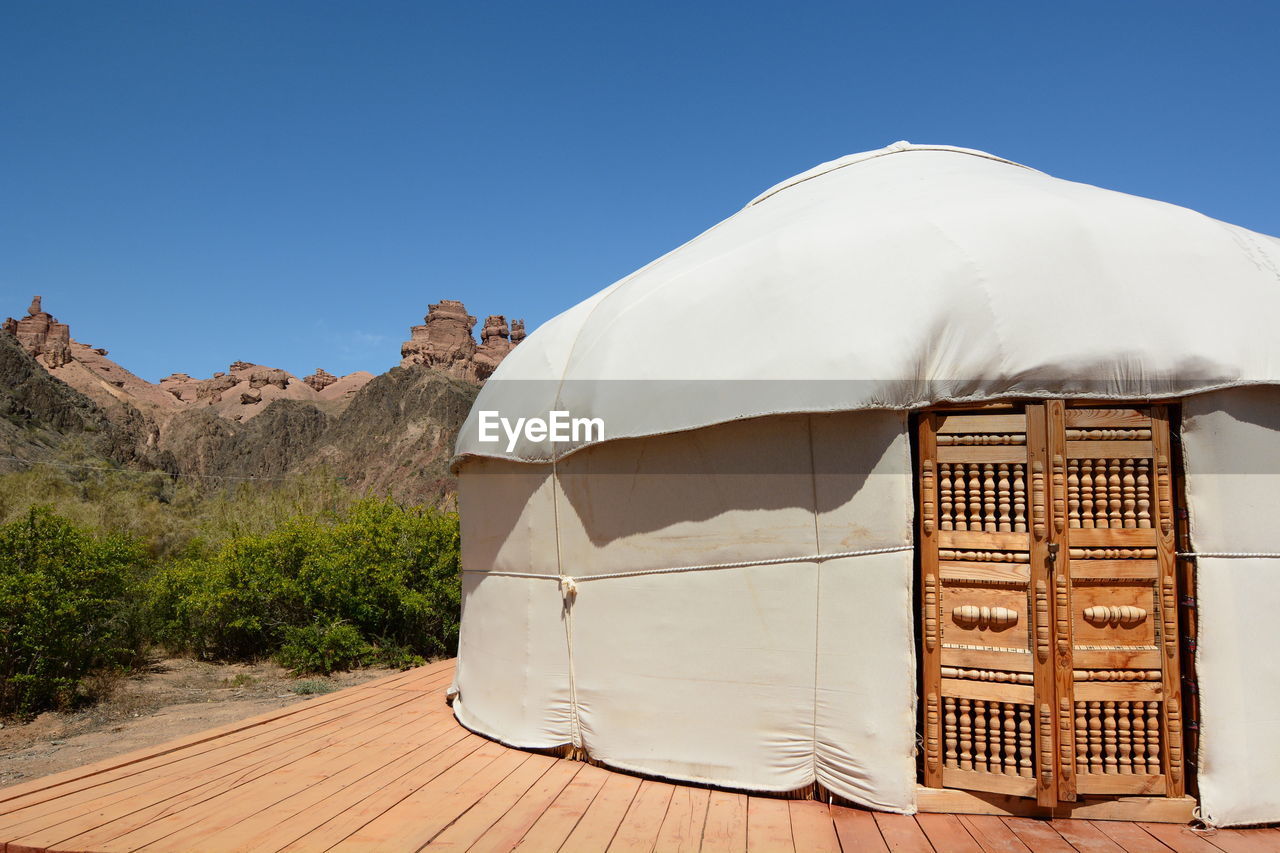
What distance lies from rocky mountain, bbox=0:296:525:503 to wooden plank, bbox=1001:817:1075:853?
23.8 feet

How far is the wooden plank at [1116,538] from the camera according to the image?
2.59 metres

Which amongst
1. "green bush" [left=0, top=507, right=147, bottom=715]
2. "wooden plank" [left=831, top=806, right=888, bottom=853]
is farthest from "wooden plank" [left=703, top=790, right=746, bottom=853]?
"green bush" [left=0, top=507, right=147, bottom=715]

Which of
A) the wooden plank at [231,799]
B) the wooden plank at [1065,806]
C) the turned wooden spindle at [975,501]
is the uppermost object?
the turned wooden spindle at [975,501]

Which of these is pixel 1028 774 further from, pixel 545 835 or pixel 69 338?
pixel 69 338

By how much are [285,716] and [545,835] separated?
2.19 m

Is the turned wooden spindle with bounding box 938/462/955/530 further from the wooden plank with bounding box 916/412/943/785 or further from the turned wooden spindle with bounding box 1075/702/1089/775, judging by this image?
the turned wooden spindle with bounding box 1075/702/1089/775

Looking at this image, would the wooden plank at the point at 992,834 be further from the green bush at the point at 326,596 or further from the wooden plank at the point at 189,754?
the green bush at the point at 326,596

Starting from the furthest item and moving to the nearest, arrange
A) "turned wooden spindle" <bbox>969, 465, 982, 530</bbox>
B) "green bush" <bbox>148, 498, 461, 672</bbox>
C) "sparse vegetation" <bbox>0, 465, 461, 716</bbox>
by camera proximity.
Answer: "green bush" <bbox>148, 498, 461, 672</bbox> → "sparse vegetation" <bbox>0, 465, 461, 716</bbox> → "turned wooden spindle" <bbox>969, 465, 982, 530</bbox>

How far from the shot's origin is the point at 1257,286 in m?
2.69

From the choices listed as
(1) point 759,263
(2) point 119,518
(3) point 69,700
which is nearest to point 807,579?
(1) point 759,263

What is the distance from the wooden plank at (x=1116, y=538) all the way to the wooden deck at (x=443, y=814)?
2.87ft

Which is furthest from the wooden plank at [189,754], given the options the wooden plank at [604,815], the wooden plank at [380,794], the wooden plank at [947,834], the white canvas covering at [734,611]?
the wooden plank at [947,834]

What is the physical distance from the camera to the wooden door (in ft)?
8.40

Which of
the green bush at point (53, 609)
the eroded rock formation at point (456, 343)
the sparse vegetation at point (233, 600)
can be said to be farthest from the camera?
the eroded rock formation at point (456, 343)
